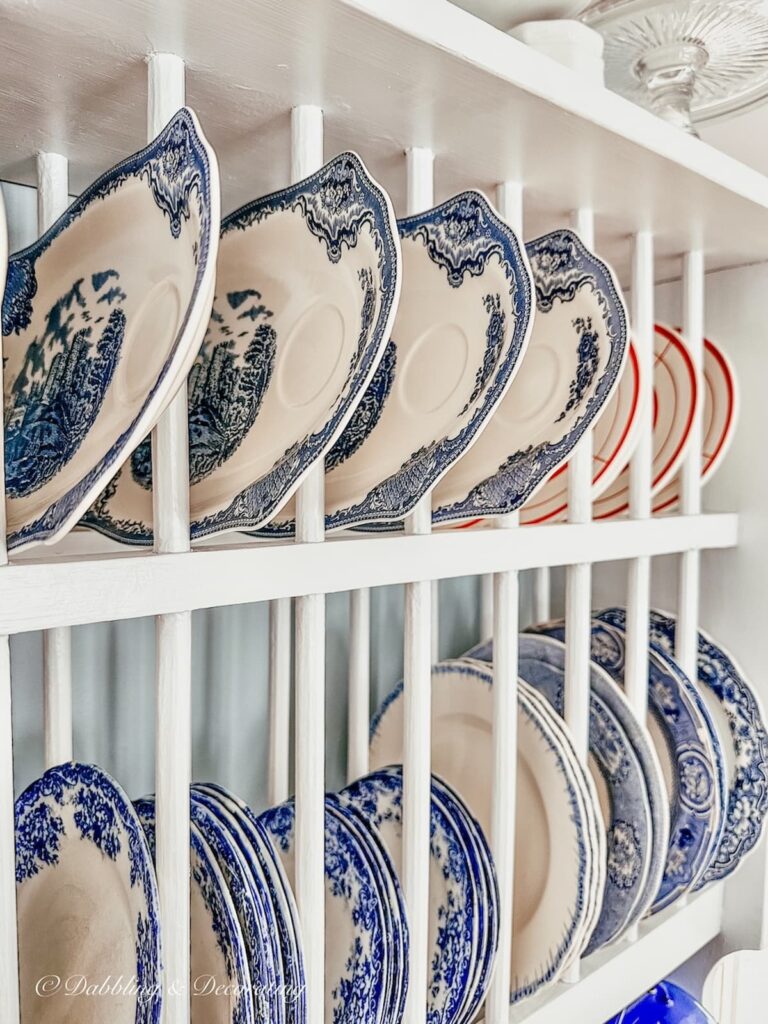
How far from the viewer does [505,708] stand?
0.85 metres

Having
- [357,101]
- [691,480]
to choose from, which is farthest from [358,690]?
[357,101]

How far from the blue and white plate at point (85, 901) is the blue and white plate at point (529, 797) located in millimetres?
375

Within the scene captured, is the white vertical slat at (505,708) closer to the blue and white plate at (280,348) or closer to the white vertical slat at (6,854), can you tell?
the blue and white plate at (280,348)

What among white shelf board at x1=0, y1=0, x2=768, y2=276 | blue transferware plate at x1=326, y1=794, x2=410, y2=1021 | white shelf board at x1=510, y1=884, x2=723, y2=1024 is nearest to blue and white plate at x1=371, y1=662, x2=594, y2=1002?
white shelf board at x1=510, y1=884, x2=723, y2=1024

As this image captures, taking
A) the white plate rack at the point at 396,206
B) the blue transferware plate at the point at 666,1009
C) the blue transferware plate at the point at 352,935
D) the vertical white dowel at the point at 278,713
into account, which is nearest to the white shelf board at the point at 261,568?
the white plate rack at the point at 396,206

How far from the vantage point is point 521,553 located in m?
0.83

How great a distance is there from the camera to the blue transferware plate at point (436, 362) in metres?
0.69

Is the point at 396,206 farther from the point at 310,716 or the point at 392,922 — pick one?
the point at 392,922

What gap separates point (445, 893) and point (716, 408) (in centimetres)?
66

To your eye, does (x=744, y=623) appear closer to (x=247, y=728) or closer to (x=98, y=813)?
(x=247, y=728)

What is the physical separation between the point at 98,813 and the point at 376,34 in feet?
1.72

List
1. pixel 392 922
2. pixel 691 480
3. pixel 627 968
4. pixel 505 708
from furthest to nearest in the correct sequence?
pixel 691 480
pixel 627 968
pixel 505 708
pixel 392 922

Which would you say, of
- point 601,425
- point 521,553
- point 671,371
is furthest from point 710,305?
point 521,553

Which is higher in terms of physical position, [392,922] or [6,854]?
[6,854]
